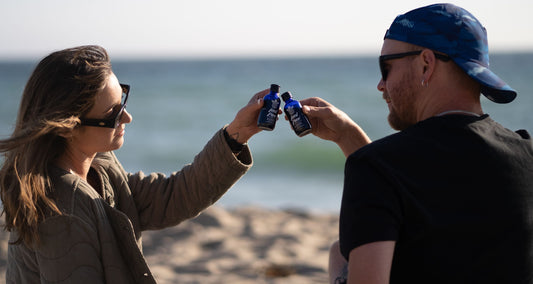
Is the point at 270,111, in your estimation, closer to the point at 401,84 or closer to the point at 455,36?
the point at 401,84

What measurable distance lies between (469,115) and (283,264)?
361 centimetres

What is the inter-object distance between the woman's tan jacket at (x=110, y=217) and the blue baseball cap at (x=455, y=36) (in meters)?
1.13

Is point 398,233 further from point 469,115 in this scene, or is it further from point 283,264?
point 283,264

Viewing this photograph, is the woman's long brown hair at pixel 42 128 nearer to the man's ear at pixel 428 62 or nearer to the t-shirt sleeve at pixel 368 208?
the t-shirt sleeve at pixel 368 208

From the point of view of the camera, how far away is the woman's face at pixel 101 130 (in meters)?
2.42

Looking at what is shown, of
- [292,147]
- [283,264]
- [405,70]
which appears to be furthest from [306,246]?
[292,147]

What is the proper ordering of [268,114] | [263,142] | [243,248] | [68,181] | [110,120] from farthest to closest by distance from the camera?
[263,142]
[243,248]
[268,114]
[110,120]
[68,181]

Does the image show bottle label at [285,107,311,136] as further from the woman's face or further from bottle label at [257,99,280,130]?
the woman's face

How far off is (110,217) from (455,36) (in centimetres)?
159

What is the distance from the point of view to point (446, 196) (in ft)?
5.96

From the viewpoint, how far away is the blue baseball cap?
2057mm

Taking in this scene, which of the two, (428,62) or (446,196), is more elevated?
(428,62)

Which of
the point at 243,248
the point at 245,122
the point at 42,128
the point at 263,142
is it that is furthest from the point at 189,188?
the point at 263,142

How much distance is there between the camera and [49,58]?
2344mm
